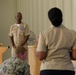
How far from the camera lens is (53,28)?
95.7 inches

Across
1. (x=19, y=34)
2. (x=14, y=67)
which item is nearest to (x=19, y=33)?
(x=19, y=34)

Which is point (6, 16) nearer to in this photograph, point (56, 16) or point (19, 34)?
point (19, 34)

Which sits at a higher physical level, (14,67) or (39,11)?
(39,11)

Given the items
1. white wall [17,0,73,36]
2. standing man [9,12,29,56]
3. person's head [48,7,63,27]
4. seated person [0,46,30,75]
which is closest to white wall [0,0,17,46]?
white wall [17,0,73,36]

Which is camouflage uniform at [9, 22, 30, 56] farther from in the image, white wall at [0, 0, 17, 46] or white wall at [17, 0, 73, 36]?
white wall at [0, 0, 17, 46]

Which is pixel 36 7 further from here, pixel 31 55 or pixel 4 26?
pixel 31 55

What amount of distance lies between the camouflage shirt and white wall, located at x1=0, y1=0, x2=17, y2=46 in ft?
17.8

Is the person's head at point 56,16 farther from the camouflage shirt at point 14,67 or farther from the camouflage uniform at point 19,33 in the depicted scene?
the camouflage uniform at point 19,33

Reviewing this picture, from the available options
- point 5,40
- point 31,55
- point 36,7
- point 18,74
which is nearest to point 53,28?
point 18,74

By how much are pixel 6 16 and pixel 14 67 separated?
5.60 meters

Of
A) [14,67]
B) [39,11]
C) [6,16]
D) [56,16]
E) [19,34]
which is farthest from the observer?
[6,16]

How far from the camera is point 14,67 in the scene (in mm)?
1693

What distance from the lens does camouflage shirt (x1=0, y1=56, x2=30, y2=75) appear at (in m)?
1.67

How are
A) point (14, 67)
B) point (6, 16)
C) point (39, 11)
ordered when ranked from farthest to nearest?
point (6, 16)
point (39, 11)
point (14, 67)
